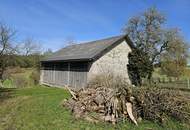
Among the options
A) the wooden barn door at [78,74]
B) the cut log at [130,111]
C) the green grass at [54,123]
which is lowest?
the green grass at [54,123]

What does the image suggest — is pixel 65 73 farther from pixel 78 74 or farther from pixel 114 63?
pixel 114 63

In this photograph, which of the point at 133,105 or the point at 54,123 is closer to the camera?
the point at 54,123

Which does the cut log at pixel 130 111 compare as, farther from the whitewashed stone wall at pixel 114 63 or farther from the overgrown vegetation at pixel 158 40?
the overgrown vegetation at pixel 158 40

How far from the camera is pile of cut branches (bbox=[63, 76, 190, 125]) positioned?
8.37 meters

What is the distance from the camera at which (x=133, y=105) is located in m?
8.74

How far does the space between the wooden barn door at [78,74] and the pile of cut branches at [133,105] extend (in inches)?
394

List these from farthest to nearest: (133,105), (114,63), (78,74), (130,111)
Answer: (114,63), (78,74), (133,105), (130,111)

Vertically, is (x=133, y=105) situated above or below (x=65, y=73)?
below

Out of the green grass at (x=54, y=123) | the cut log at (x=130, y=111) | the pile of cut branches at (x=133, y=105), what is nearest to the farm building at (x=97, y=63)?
the green grass at (x=54, y=123)

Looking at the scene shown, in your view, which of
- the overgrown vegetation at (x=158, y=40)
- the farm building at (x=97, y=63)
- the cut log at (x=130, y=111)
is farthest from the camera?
the overgrown vegetation at (x=158, y=40)

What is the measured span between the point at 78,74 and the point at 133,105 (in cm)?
1202

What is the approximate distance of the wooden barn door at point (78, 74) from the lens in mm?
19403

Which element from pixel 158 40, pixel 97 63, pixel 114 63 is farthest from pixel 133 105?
pixel 158 40

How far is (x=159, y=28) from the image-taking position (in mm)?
33531
